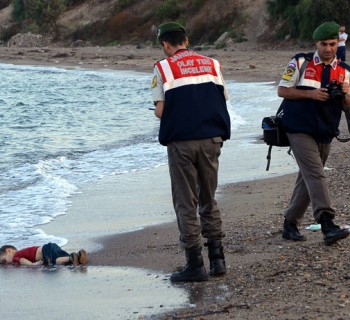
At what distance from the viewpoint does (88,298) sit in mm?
6199

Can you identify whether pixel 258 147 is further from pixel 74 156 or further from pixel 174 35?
pixel 174 35

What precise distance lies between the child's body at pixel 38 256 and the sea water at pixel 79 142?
860mm

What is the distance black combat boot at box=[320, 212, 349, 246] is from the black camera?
2.84 feet

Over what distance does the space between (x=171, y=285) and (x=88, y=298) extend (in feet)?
1.93

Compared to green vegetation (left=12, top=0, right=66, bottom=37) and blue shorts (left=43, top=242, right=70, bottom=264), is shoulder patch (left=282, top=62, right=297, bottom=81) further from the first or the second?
green vegetation (left=12, top=0, right=66, bottom=37)

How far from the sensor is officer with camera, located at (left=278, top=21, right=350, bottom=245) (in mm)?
6875

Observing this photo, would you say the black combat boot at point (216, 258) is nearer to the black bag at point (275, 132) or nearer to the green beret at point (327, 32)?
the black bag at point (275, 132)

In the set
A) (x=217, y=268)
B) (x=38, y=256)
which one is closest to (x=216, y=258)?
(x=217, y=268)

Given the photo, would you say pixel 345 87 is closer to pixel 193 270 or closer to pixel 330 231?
pixel 330 231

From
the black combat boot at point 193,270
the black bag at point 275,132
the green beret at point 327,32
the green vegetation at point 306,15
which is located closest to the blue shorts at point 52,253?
the black combat boot at point 193,270

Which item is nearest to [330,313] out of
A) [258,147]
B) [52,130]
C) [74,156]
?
[258,147]

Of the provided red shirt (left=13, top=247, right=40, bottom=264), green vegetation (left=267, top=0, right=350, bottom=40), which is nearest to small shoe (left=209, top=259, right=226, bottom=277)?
red shirt (left=13, top=247, right=40, bottom=264)

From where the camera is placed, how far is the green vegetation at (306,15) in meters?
39.0

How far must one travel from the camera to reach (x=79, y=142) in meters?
18.2
